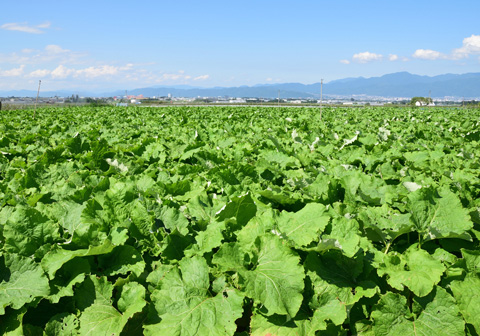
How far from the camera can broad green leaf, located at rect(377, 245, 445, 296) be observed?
1899 millimetres

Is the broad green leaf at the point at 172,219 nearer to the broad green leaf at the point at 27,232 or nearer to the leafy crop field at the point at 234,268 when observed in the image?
the leafy crop field at the point at 234,268

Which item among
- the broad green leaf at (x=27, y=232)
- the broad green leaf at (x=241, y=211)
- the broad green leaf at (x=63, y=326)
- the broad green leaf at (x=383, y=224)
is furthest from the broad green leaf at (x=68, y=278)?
the broad green leaf at (x=383, y=224)

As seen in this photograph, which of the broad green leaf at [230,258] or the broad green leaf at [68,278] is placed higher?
the broad green leaf at [230,258]

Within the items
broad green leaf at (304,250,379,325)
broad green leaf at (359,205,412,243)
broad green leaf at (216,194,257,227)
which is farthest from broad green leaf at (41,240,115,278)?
broad green leaf at (359,205,412,243)

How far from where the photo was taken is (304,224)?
227 cm

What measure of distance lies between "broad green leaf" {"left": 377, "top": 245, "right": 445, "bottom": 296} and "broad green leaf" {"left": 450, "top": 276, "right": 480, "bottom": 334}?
12 centimetres

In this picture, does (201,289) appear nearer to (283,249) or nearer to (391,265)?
(283,249)

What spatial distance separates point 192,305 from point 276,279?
1.53 feet

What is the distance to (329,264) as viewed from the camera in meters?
2.15

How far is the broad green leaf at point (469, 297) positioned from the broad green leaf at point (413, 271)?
0.40 feet

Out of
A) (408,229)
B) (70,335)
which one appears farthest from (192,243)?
(408,229)

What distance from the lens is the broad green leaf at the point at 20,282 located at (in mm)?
1843

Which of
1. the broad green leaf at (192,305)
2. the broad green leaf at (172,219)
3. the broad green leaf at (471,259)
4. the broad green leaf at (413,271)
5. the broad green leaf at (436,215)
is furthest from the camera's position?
the broad green leaf at (172,219)

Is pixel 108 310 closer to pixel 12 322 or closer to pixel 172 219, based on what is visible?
pixel 12 322
